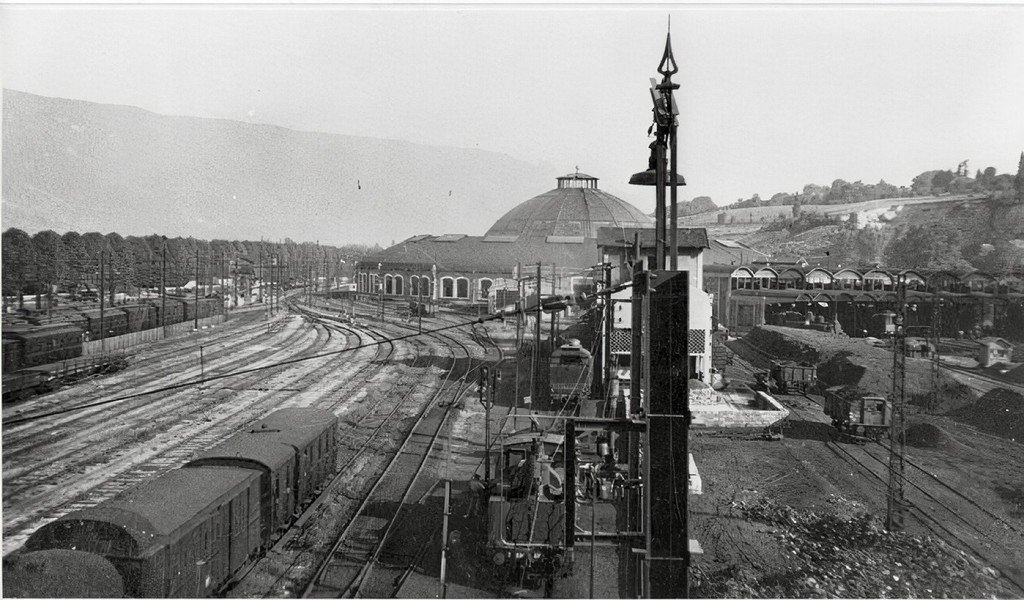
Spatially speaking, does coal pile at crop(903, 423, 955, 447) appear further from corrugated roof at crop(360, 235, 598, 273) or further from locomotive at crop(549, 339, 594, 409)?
corrugated roof at crop(360, 235, 598, 273)

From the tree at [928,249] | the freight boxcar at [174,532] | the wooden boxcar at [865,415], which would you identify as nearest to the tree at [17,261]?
the freight boxcar at [174,532]

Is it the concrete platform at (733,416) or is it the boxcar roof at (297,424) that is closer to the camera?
the boxcar roof at (297,424)

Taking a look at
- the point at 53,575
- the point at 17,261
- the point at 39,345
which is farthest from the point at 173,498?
the point at 17,261

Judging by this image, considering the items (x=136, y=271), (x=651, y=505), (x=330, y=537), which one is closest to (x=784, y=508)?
(x=330, y=537)

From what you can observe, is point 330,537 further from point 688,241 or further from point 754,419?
point 688,241

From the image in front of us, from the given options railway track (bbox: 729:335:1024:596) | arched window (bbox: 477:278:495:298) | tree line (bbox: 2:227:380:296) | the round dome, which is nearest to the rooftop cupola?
the round dome

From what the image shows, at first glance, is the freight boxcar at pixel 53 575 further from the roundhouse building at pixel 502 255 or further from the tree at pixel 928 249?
the tree at pixel 928 249

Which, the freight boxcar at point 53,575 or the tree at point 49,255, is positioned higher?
the tree at point 49,255
